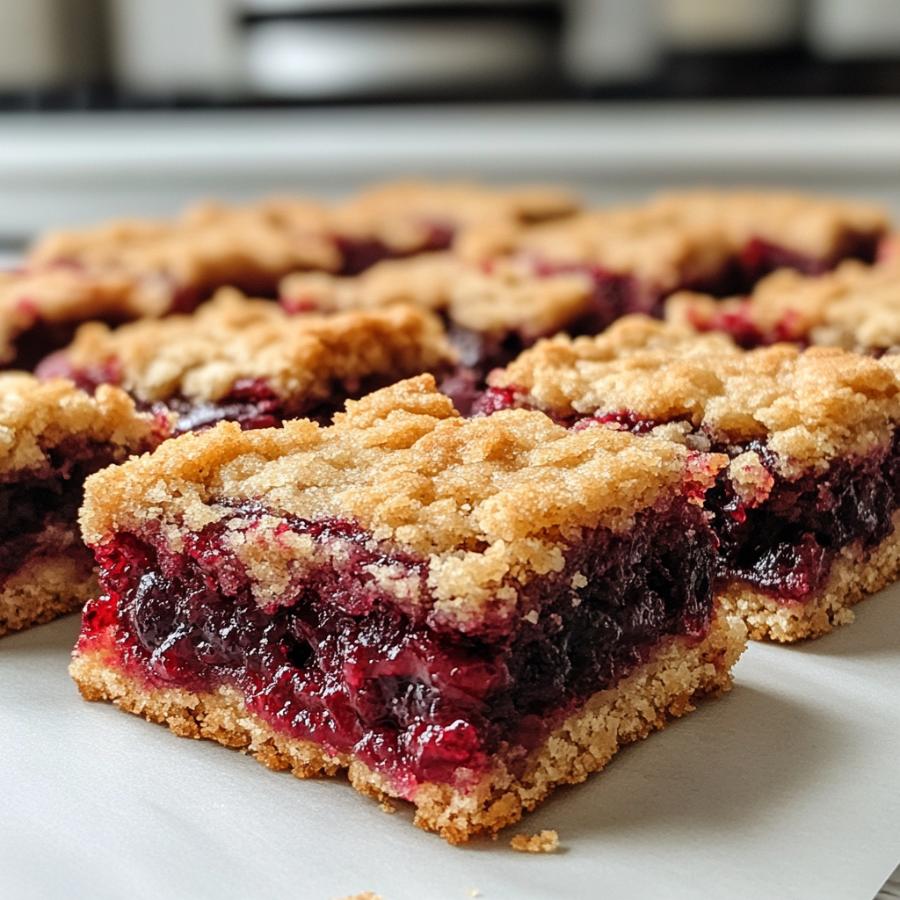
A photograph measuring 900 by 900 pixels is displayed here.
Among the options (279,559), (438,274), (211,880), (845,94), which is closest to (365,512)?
(279,559)

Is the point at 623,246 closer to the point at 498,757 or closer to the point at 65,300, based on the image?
the point at 65,300

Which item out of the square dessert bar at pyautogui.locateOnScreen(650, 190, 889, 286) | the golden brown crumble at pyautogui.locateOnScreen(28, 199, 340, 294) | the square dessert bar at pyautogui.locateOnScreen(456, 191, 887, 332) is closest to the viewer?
the square dessert bar at pyautogui.locateOnScreen(456, 191, 887, 332)

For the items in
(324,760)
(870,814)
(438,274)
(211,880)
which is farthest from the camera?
(438,274)

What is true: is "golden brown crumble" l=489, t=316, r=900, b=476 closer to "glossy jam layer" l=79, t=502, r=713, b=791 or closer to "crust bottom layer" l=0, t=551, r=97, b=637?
"glossy jam layer" l=79, t=502, r=713, b=791

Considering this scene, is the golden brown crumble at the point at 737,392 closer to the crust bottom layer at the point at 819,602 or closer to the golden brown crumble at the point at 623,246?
the crust bottom layer at the point at 819,602

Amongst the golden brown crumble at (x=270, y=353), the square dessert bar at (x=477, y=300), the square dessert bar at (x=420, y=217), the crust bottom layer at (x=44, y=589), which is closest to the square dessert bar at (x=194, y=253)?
the square dessert bar at (x=420, y=217)

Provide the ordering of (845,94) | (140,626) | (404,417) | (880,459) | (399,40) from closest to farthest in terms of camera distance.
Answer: (140,626)
(404,417)
(880,459)
(845,94)
(399,40)

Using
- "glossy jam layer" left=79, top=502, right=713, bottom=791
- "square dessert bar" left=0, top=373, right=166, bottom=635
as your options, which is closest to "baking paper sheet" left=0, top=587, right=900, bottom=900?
"glossy jam layer" left=79, top=502, right=713, bottom=791

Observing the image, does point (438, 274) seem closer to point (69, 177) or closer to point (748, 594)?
point (748, 594)
